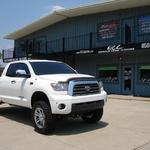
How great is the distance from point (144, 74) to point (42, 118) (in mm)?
12989

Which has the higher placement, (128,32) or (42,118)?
(128,32)

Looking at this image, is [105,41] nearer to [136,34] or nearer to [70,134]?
[136,34]

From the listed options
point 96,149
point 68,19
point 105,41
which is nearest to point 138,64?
point 105,41

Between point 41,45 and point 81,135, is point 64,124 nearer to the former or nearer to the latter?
point 81,135

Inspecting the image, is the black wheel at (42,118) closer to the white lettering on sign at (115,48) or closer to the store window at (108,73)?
the white lettering on sign at (115,48)

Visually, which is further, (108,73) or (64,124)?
(108,73)

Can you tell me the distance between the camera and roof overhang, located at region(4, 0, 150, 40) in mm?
20078

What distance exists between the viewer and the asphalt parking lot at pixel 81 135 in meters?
Answer: 7.24

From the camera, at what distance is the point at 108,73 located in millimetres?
22750

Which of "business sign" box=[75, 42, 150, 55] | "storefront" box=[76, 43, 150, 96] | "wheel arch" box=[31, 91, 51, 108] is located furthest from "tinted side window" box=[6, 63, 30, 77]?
"storefront" box=[76, 43, 150, 96]

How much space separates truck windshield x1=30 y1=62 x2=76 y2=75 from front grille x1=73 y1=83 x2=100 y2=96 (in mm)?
1257

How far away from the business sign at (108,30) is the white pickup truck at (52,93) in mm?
12380

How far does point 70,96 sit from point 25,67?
2256 mm

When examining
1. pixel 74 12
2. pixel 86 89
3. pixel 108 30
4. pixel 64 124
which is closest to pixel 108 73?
pixel 108 30
